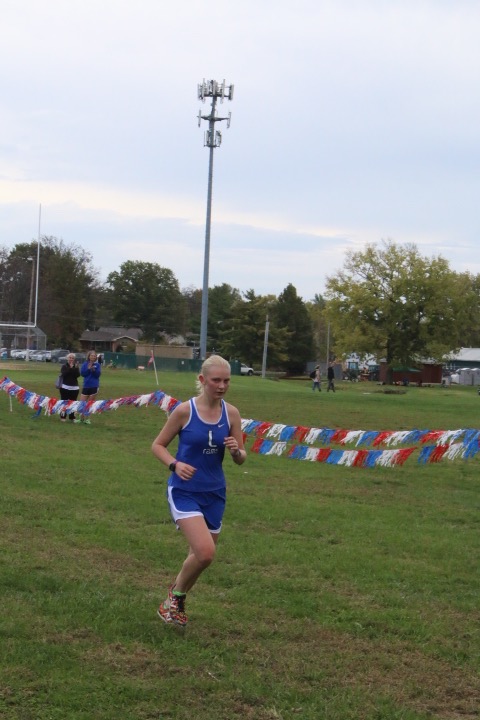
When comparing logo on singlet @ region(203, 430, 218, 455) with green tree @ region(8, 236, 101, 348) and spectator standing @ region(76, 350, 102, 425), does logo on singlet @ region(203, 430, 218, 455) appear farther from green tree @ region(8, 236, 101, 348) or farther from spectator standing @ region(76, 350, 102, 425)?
green tree @ region(8, 236, 101, 348)

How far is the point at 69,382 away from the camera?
22.6m

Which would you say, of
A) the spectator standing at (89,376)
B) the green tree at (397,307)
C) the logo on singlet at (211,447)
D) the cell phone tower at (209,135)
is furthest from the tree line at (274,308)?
the logo on singlet at (211,447)

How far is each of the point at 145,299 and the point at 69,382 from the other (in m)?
109

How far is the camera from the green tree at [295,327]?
103250mm

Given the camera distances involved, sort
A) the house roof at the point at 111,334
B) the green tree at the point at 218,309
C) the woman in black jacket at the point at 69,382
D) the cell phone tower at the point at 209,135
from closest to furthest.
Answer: the woman in black jacket at the point at 69,382 < the cell phone tower at the point at 209,135 < the green tree at the point at 218,309 < the house roof at the point at 111,334

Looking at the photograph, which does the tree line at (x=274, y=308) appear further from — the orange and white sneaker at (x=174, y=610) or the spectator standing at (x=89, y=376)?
the orange and white sneaker at (x=174, y=610)

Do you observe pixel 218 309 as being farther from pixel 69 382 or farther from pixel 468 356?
pixel 69 382

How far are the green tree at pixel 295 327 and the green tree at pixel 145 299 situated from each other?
29161mm

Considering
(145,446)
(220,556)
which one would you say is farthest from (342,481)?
(220,556)

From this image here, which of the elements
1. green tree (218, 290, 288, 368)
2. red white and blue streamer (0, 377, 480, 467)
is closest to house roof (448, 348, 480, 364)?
green tree (218, 290, 288, 368)

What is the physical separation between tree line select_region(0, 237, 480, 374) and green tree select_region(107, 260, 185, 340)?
0.14 metres

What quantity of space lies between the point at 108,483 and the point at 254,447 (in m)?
5.78

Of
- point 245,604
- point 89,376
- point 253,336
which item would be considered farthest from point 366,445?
point 253,336

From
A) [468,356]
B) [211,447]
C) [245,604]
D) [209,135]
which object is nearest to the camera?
[211,447]
